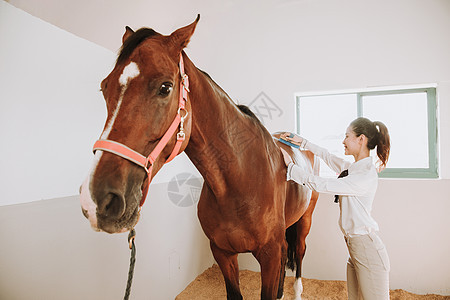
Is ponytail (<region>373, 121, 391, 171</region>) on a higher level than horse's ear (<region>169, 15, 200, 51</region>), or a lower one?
lower

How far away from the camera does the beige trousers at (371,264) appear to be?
3.71ft

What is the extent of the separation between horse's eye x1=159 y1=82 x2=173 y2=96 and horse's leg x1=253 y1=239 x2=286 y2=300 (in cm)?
81

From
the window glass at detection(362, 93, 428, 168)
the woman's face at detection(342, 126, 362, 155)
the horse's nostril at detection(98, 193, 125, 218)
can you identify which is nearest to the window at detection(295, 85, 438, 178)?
the window glass at detection(362, 93, 428, 168)

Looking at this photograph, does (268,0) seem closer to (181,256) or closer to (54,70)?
(54,70)

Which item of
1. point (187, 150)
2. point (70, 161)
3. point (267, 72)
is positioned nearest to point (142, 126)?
point (187, 150)

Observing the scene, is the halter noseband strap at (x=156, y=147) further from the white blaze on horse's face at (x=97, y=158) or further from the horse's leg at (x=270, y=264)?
the horse's leg at (x=270, y=264)

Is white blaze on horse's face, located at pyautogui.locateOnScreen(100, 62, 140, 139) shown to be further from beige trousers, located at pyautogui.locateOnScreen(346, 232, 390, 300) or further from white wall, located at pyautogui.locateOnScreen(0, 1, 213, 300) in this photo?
beige trousers, located at pyautogui.locateOnScreen(346, 232, 390, 300)

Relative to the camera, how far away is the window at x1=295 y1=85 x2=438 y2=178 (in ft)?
6.84

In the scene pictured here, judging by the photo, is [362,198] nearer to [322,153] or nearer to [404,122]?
[322,153]

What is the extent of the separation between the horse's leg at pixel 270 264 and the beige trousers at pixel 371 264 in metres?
0.41

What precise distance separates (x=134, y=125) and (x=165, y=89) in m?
0.15

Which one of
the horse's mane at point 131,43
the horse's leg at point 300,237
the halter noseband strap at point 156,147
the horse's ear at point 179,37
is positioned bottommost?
the horse's leg at point 300,237

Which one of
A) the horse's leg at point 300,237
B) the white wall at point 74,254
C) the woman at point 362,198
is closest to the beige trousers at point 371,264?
the woman at point 362,198

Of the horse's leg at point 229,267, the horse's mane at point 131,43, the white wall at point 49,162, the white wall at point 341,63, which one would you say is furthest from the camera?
the white wall at point 341,63
